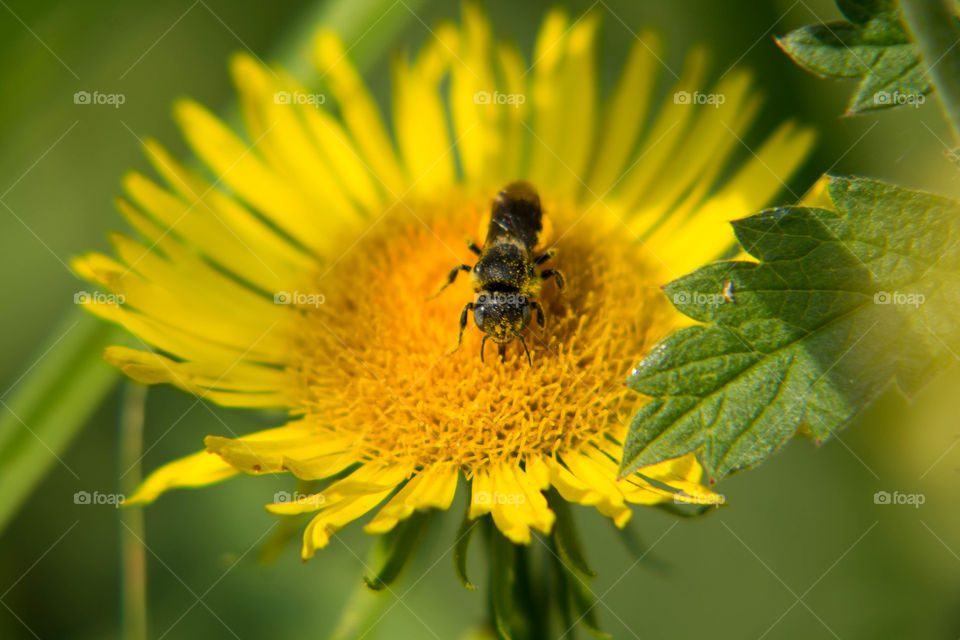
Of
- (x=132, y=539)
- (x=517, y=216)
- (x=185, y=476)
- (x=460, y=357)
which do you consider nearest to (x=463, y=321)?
(x=460, y=357)

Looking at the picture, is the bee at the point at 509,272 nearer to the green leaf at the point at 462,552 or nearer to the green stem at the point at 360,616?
the green leaf at the point at 462,552

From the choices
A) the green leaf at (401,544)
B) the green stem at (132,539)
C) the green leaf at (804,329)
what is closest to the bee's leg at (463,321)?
the green leaf at (401,544)

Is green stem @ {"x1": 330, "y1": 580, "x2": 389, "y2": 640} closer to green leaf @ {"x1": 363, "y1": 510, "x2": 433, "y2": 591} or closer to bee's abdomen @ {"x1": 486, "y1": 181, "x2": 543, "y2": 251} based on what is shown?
green leaf @ {"x1": 363, "y1": 510, "x2": 433, "y2": 591}

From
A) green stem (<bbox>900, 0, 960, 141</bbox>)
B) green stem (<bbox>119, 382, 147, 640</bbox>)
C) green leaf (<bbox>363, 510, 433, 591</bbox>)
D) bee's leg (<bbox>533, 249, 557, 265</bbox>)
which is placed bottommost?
green stem (<bbox>119, 382, 147, 640</bbox>)

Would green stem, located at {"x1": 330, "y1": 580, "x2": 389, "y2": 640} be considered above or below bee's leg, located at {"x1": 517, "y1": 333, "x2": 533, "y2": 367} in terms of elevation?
below

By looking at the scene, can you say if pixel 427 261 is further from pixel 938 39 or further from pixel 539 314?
pixel 938 39

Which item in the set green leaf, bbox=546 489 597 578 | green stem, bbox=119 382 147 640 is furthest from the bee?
green stem, bbox=119 382 147 640
